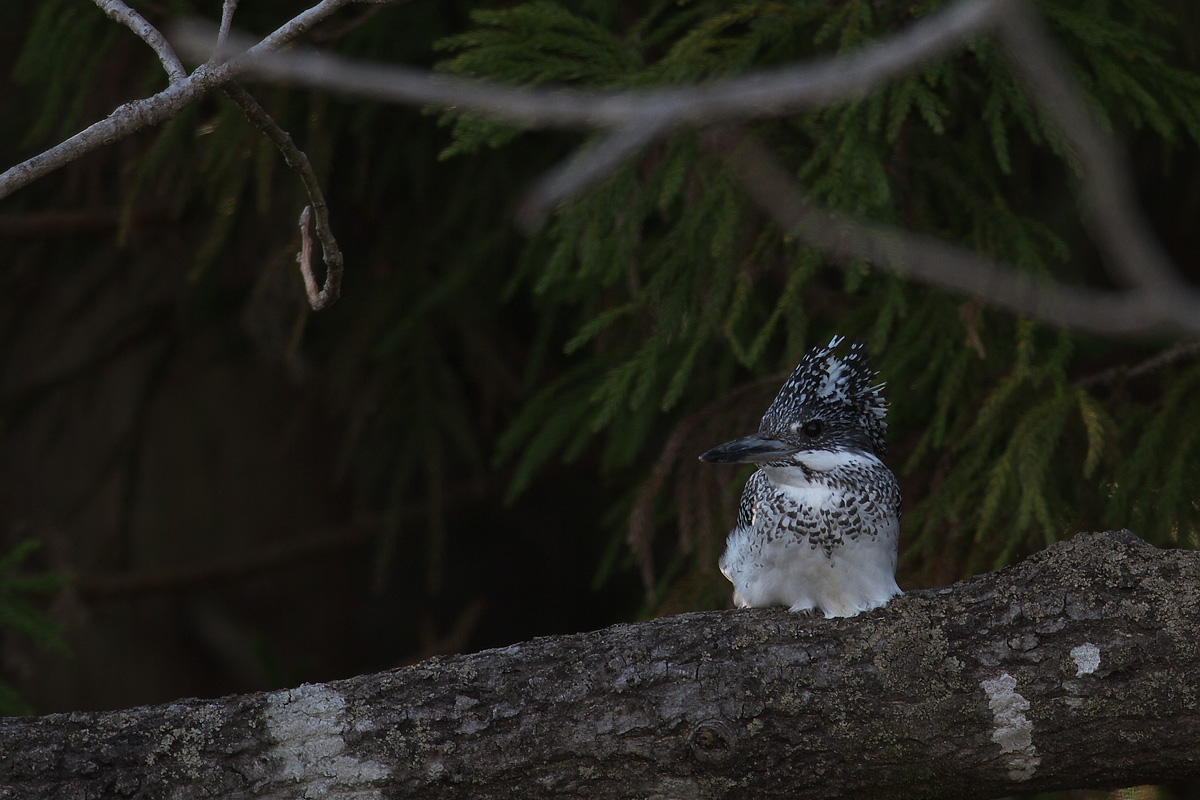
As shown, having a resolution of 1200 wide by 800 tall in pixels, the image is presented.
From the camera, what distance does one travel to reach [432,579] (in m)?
3.78

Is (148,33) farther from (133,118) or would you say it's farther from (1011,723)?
(1011,723)

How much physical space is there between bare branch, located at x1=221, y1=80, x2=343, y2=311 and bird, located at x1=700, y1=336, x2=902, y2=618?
2.92ft

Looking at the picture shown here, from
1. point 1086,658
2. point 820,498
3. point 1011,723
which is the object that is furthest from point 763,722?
point 820,498

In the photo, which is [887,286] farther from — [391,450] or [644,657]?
[391,450]

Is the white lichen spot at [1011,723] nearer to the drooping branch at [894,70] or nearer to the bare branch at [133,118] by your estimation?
the drooping branch at [894,70]

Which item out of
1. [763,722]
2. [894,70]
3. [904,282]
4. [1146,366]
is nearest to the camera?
[894,70]

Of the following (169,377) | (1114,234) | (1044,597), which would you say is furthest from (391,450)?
(1114,234)

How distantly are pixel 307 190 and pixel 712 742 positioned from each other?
46.1 inches

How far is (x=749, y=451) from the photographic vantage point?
8.48 feet

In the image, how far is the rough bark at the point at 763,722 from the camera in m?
1.91

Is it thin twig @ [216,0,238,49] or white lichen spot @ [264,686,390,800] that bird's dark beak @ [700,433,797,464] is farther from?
thin twig @ [216,0,238,49]

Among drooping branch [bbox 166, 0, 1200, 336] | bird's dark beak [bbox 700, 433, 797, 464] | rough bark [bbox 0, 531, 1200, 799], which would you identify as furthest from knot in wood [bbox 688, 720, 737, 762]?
drooping branch [bbox 166, 0, 1200, 336]

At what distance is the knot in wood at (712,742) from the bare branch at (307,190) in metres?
0.99

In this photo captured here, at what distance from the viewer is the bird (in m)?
2.43
